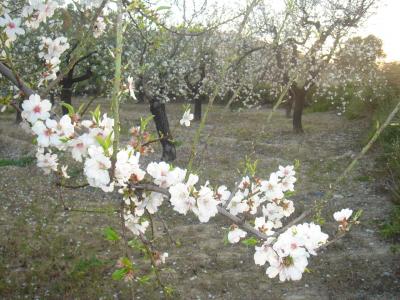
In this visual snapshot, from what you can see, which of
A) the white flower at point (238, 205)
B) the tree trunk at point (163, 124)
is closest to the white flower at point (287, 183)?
the white flower at point (238, 205)

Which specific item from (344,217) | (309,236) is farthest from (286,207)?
(309,236)

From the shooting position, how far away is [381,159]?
11984 mm

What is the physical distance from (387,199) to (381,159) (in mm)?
2953

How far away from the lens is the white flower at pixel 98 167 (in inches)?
67.2

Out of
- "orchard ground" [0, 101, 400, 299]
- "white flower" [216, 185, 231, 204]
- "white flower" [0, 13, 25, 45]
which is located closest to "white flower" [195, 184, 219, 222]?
"white flower" [216, 185, 231, 204]

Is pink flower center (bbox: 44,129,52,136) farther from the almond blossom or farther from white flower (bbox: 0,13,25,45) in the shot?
the almond blossom

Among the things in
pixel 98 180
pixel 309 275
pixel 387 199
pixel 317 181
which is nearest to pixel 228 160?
pixel 317 181

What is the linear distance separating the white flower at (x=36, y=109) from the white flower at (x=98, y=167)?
417 millimetres

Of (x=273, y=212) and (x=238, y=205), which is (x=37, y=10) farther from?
(x=273, y=212)

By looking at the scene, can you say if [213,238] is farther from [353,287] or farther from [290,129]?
[290,129]

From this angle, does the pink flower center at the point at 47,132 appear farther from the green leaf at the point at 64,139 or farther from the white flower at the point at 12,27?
the white flower at the point at 12,27

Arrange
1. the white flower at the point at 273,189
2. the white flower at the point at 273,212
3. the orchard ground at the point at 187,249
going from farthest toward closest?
the orchard ground at the point at 187,249, the white flower at the point at 273,212, the white flower at the point at 273,189

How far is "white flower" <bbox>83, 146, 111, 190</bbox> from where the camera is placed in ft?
5.60

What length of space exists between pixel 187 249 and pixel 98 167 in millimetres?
5556
